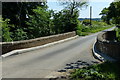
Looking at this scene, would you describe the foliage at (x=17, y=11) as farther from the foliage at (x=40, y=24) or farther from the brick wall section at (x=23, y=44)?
the brick wall section at (x=23, y=44)

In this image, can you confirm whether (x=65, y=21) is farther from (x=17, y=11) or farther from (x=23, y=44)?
(x=23, y=44)

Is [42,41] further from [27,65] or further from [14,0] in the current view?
[14,0]

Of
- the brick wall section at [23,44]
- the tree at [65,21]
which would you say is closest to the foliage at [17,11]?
the tree at [65,21]

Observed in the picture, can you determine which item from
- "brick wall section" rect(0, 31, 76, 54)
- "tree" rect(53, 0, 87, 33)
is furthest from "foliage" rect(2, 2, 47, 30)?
"brick wall section" rect(0, 31, 76, 54)

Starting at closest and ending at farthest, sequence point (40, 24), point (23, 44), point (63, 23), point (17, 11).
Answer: point (23, 44)
point (40, 24)
point (63, 23)
point (17, 11)

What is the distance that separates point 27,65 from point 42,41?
7.78m

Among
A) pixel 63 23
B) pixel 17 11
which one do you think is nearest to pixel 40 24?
pixel 63 23

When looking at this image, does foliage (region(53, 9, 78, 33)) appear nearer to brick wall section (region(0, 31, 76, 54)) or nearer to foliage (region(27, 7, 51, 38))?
foliage (region(27, 7, 51, 38))

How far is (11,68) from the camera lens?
1002cm

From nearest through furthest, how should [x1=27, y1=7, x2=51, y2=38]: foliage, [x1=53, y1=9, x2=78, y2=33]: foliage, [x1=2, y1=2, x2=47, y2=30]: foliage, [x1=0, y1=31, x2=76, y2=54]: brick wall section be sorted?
[x1=0, y1=31, x2=76, y2=54]: brick wall section → [x1=27, y1=7, x2=51, y2=38]: foliage → [x1=53, y1=9, x2=78, y2=33]: foliage → [x1=2, y1=2, x2=47, y2=30]: foliage

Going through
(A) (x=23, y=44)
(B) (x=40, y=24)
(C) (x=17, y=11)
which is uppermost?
(C) (x=17, y=11)

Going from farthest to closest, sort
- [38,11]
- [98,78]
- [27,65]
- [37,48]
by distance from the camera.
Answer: [38,11], [37,48], [27,65], [98,78]

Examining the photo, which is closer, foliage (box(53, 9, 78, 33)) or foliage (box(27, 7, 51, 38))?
foliage (box(27, 7, 51, 38))

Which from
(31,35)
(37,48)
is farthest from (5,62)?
(31,35)
